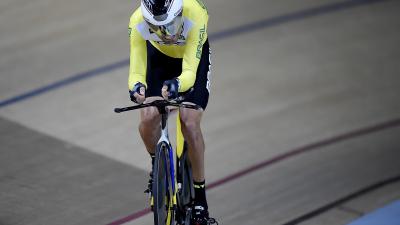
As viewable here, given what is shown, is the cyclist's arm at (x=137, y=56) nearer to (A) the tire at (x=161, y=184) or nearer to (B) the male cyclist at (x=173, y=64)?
(B) the male cyclist at (x=173, y=64)

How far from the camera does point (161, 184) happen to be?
171 inches

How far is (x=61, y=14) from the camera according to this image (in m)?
8.23

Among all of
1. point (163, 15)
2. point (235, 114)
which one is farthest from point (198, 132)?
point (235, 114)

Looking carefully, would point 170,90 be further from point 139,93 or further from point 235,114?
point 235,114

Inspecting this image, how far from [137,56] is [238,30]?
390cm

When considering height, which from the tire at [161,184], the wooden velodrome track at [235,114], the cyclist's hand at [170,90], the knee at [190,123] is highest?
the wooden velodrome track at [235,114]

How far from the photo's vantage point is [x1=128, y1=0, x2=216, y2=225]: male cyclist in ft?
13.9

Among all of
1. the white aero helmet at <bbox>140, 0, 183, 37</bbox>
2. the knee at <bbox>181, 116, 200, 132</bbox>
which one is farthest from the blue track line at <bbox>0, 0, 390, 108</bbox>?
the white aero helmet at <bbox>140, 0, 183, 37</bbox>

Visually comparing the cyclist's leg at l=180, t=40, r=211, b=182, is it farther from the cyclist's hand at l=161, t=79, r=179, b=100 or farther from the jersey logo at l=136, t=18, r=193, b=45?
the cyclist's hand at l=161, t=79, r=179, b=100

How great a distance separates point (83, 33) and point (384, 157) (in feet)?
10.5

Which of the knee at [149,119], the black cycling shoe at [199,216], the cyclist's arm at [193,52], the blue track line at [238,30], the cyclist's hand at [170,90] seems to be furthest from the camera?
the blue track line at [238,30]

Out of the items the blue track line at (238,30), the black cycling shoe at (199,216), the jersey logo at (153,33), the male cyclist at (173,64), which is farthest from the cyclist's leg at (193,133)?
the blue track line at (238,30)

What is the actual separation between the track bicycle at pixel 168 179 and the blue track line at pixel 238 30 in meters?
2.40

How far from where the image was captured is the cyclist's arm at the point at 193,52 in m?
4.34
